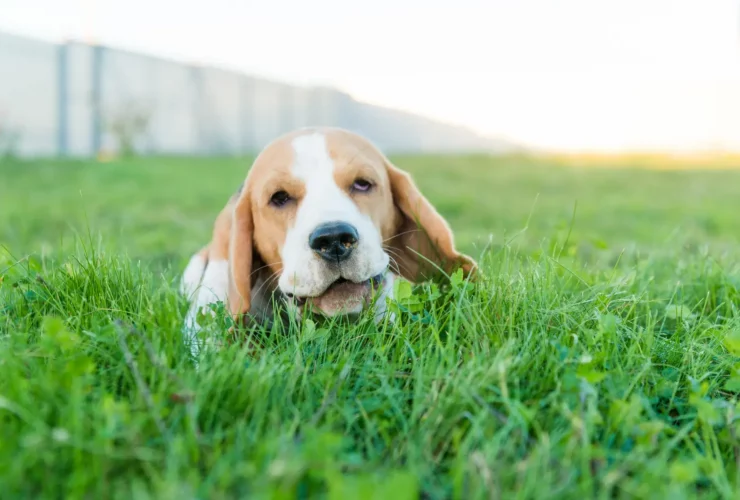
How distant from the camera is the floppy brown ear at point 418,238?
10.8 ft

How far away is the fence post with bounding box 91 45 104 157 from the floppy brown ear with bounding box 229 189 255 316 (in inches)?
662

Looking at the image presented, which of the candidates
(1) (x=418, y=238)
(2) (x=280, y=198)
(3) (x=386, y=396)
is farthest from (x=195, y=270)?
(3) (x=386, y=396)

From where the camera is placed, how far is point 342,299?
2.85 meters

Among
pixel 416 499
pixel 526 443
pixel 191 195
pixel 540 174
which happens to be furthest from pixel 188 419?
pixel 540 174

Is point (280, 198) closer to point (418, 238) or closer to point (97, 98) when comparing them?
point (418, 238)

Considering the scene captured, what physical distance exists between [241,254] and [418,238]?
84 centimetres

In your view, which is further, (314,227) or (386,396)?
(314,227)

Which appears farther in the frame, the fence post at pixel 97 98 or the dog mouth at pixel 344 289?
the fence post at pixel 97 98

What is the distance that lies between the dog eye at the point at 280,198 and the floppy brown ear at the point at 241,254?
8.8 inches

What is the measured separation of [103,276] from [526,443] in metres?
1.75

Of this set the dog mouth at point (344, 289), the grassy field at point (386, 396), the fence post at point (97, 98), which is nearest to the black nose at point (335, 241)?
the dog mouth at point (344, 289)

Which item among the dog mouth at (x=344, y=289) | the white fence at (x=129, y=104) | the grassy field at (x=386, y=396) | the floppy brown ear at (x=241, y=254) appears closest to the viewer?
the grassy field at (x=386, y=396)

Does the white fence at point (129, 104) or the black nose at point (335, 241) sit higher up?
the black nose at point (335, 241)

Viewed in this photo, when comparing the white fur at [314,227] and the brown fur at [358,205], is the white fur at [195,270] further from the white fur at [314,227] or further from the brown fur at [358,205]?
the white fur at [314,227]
